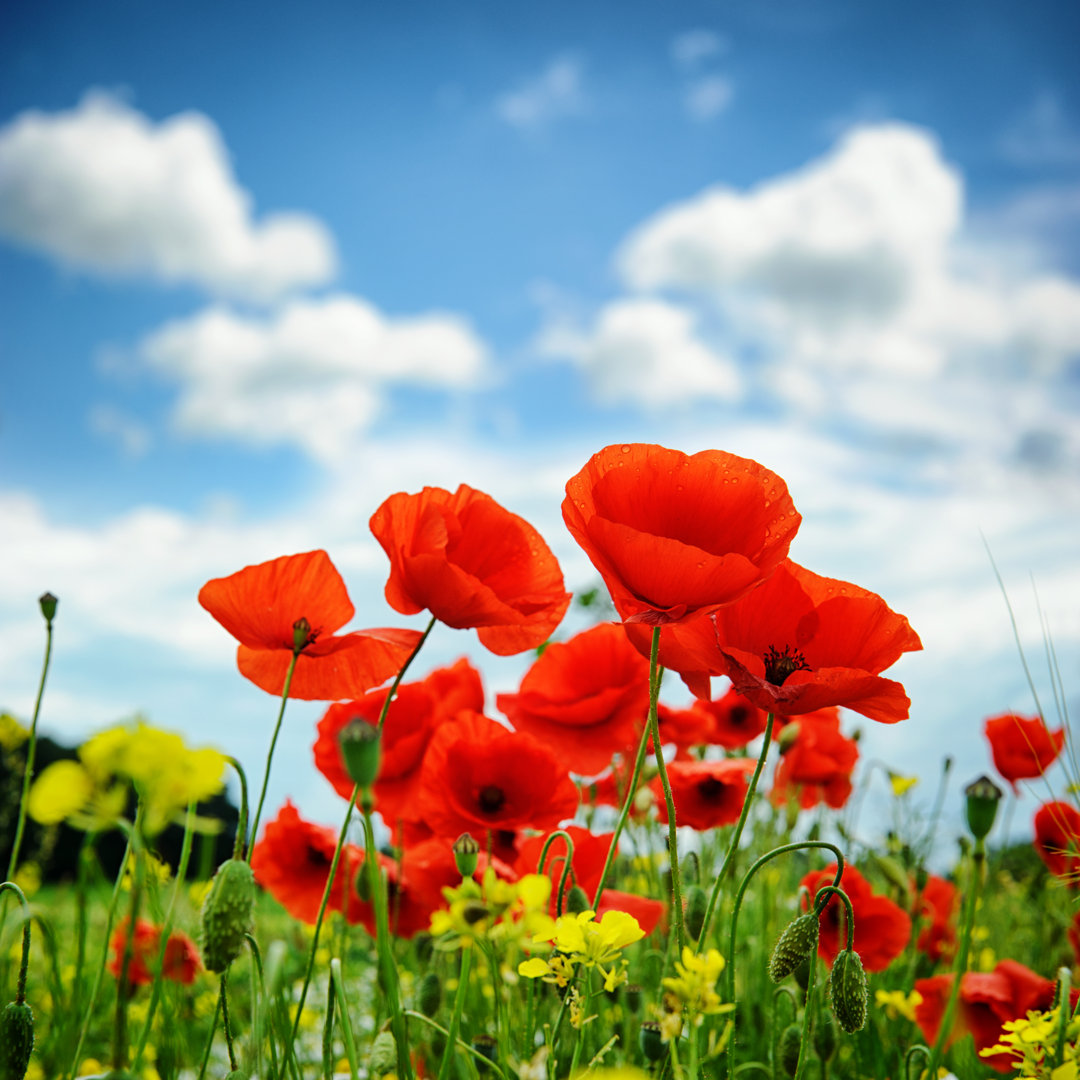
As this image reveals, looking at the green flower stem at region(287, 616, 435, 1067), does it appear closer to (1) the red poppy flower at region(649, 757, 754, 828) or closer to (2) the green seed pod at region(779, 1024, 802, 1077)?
(2) the green seed pod at region(779, 1024, 802, 1077)

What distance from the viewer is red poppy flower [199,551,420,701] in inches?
46.4

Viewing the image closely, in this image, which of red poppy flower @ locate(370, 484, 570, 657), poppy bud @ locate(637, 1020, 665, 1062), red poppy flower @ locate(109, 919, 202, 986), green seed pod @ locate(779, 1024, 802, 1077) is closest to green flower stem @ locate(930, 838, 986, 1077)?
green seed pod @ locate(779, 1024, 802, 1077)

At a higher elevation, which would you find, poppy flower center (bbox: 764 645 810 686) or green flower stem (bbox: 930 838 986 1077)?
poppy flower center (bbox: 764 645 810 686)

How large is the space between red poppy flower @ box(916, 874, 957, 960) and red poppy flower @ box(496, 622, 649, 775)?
128 centimetres

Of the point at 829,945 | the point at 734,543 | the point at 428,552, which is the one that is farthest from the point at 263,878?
the point at 734,543

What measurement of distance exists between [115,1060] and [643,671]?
4.25 ft

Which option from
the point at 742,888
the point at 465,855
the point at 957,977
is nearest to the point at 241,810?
the point at 465,855

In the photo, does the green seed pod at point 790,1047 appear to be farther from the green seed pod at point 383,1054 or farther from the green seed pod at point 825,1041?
the green seed pod at point 383,1054

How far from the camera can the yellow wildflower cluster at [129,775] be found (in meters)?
0.57

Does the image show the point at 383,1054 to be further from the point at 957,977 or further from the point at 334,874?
the point at 957,977

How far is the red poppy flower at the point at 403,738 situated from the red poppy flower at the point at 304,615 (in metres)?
0.46

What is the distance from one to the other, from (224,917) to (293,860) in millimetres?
1152

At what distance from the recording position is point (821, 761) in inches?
96.3

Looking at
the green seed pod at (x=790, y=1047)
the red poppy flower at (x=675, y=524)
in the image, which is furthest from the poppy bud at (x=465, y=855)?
the green seed pod at (x=790, y=1047)
